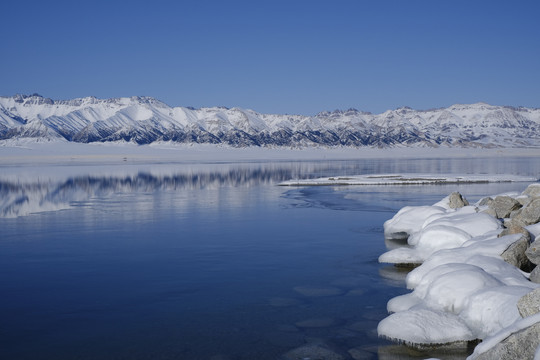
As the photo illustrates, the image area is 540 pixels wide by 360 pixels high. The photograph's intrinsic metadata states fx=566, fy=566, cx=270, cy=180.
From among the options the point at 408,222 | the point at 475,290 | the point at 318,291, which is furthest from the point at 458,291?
the point at 408,222

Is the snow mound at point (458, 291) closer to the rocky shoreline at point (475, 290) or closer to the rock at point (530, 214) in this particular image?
the rocky shoreline at point (475, 290)

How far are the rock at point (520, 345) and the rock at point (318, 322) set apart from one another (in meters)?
3.35

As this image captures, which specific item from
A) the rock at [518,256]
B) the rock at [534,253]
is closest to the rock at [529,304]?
the rock at [534,253]

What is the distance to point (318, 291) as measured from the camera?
11547 millimetres

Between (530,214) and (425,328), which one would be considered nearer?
(425,328)

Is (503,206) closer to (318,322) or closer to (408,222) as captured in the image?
(408,222)

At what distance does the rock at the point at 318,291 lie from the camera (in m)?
11.3

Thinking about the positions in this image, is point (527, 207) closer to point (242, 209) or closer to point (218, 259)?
point (218, 259)

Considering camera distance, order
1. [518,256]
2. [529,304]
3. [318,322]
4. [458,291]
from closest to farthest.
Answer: [529,304]
[458,291]
[318,322]
[518,256]

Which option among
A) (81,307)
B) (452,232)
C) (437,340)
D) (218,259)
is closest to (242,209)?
(218,259)

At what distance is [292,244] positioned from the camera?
16.8 metres

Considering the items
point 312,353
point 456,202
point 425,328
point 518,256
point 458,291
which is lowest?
point 312,353

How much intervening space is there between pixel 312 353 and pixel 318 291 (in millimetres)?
3236

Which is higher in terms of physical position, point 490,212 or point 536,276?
point 490,212
